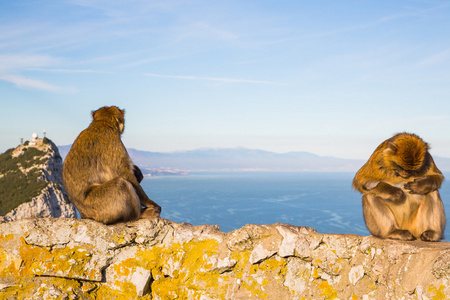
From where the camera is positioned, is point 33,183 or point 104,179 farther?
point 33,183

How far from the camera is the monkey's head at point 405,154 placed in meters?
4.22

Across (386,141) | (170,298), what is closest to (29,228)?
(170,298)

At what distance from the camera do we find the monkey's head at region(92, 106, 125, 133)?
5.41 m

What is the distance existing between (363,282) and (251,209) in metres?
118

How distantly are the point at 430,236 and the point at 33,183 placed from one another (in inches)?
2621

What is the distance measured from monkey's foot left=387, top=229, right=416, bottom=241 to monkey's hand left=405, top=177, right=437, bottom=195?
1.44 ft

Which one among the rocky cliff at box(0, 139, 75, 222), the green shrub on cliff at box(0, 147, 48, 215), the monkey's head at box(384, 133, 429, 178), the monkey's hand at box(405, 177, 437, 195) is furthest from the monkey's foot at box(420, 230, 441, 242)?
the green shrub on cliff at box(0, 147, 48, 215)

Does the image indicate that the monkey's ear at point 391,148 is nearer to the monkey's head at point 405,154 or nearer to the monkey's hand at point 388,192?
the monkey's head at point 405,154

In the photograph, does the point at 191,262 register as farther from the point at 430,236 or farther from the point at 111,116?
the point at 430,236

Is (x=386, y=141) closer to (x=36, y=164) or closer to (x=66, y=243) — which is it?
(x=66, y=243)

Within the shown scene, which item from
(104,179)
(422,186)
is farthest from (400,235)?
(104,179)

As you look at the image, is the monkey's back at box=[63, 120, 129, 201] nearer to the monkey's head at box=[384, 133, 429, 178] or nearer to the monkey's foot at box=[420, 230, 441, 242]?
the monkey's head at box=[384, 133, 429, 178]

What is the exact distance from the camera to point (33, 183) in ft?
207

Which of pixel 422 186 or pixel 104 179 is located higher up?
pixel 422 186
